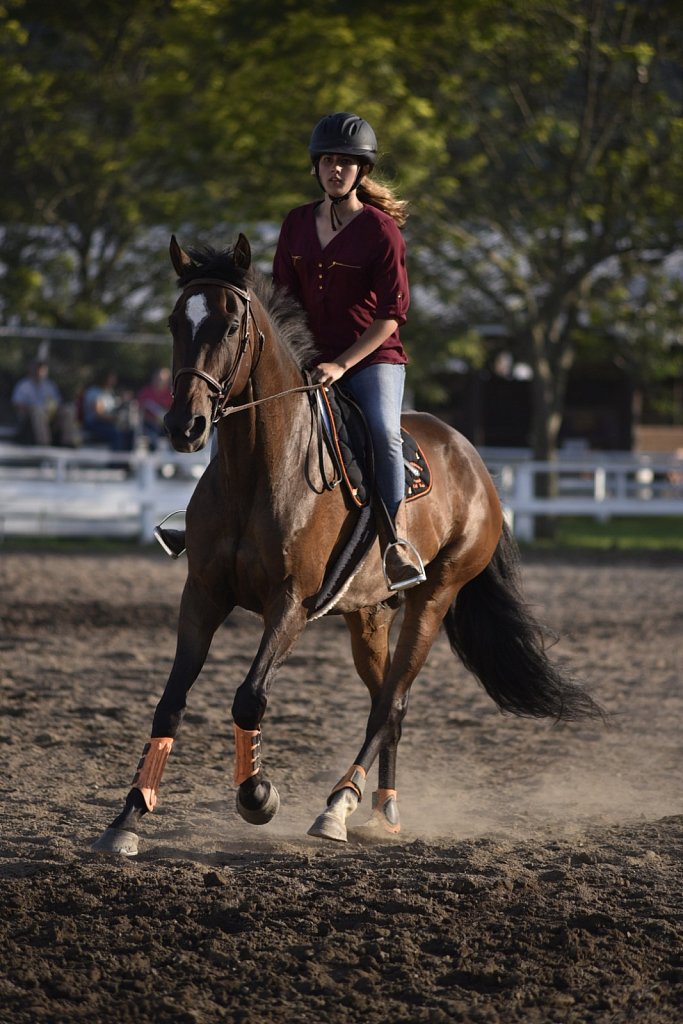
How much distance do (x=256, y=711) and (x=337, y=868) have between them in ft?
2.06

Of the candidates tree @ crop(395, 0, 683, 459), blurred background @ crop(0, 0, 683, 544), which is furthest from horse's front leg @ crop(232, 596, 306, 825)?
tree @ crop(395, 0, 683, 459)

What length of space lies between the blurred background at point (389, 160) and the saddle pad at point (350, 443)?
42.1ft

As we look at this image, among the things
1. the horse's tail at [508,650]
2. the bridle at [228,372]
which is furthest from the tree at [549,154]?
the bridle at [228,372]

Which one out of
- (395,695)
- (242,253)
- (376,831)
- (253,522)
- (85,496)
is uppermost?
(242,253)

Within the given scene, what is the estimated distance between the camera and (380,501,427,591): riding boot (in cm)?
577

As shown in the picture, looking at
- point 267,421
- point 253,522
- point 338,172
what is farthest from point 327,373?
point 338,172

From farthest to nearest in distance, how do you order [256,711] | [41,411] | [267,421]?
[41,411]
[267,421]
[256,711]

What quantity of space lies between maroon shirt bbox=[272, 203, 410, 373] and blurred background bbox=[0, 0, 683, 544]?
12.7 meters

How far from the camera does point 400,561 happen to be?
5770 millimetres

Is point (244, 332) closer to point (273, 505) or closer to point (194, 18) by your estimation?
point (273, 505)

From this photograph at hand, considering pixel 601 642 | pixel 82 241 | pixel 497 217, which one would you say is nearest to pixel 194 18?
pixel 497 217

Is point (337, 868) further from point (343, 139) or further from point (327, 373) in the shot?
point (343, 139)

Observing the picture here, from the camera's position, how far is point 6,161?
25125 millimetres

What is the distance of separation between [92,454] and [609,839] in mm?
16342
